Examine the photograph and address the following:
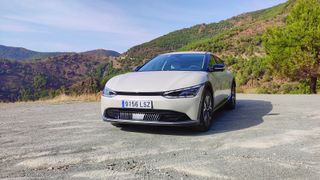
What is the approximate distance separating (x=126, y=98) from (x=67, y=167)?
190cm

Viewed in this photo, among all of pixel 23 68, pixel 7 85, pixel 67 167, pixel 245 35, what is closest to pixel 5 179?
pixel 67 167

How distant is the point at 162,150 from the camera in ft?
15.2

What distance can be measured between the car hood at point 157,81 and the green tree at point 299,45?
17257 millimetres

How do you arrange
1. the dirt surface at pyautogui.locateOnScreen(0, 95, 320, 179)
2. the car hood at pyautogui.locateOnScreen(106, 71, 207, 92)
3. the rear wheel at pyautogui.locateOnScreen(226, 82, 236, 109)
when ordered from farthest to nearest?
the rear wheel at pyautogui.locateOnScreen(226, 82, 236, 109), the car hood at pyautogui.locateOnScreen(106, 71, 207, 92), the dirt surface at pyautogui.locateOnScreen(0, 95, 320, 179)

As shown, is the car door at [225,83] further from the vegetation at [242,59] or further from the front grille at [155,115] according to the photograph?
the vegetation at [242,59]

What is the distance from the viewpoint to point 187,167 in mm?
3834

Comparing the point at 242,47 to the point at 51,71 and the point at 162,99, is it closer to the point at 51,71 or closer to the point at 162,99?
the point at 162,99

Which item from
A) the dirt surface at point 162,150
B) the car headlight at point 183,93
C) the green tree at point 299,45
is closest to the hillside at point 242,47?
the green tree at point 299,45

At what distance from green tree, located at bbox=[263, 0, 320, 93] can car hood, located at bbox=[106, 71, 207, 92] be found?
17257 millimetres

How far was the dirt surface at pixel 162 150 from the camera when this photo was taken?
365 cm

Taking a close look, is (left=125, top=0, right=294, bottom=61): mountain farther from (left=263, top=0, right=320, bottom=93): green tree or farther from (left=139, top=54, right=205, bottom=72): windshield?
(left=139, top=54, right=205, bottom=72): windshield

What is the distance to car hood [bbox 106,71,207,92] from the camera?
550 centimetres

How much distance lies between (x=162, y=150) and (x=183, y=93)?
3.81 feet

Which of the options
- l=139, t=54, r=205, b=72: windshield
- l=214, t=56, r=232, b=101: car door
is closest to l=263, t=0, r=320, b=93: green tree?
l=214, t=56, r=232, b=101: car door
